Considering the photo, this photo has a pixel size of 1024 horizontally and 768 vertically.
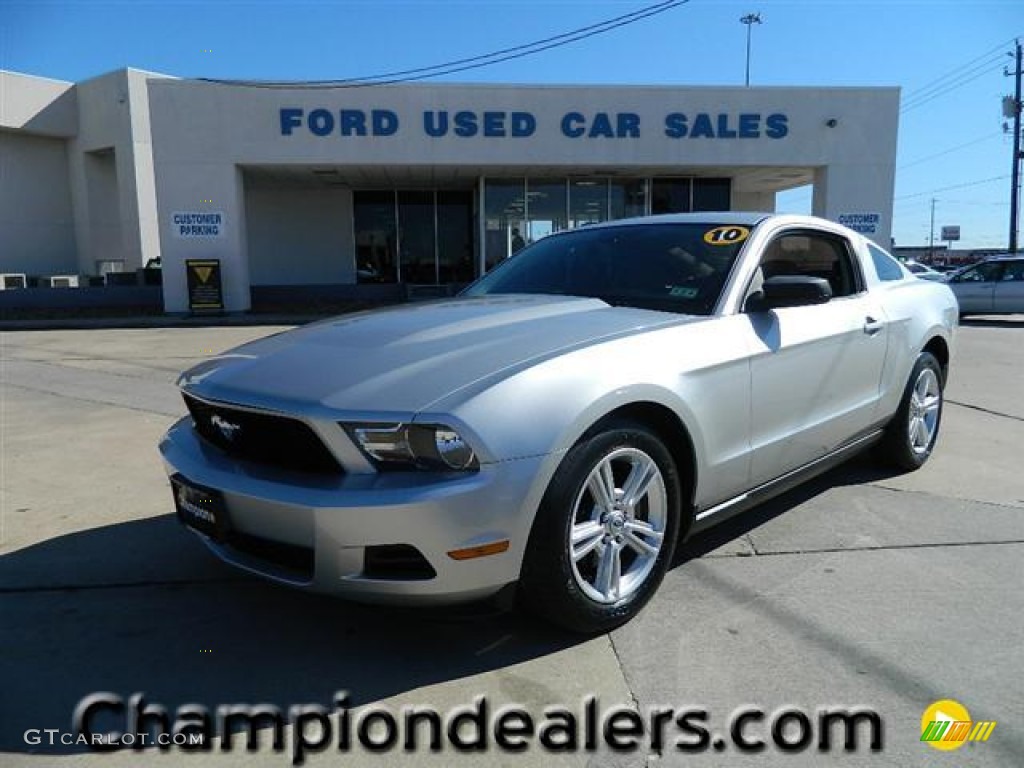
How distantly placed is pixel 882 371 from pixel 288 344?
3.44m

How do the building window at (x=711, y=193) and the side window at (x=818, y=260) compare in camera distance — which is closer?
the side window at (x=818, y=260)

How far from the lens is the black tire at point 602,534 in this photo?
273 centimetres

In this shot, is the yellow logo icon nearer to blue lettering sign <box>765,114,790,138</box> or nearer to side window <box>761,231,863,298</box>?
side window <box>761,231,863,298</box>

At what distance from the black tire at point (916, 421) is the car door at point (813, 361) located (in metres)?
0.58

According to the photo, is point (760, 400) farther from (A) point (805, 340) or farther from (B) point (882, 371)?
(B) point (882, 371)

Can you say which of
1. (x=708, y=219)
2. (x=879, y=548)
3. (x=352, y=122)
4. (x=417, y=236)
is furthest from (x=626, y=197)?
(x=879, y=548)

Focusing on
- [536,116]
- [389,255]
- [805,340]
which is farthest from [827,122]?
[805,340]

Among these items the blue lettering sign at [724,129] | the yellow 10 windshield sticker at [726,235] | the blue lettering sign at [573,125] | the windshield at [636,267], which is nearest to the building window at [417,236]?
the blue lettering sign at [573,125]

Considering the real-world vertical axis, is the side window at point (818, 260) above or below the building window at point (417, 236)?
below

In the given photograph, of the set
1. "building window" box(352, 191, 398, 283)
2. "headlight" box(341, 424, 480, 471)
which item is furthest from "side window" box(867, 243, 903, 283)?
"building window" box(352, 191, 398, 283)

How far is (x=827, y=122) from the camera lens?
19.0 metres

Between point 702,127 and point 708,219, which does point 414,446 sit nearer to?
point 708,219

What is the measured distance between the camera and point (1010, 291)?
17.6 meters

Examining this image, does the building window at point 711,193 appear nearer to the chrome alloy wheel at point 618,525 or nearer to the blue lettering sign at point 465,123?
the blue lettering sign at point 465,123
